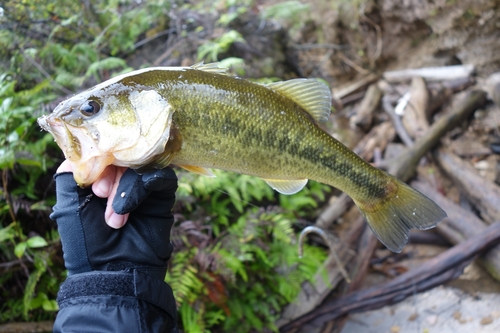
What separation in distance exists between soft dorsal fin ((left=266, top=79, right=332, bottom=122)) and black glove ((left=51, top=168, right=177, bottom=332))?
757 millimetres

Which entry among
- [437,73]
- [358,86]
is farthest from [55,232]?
[437,73]

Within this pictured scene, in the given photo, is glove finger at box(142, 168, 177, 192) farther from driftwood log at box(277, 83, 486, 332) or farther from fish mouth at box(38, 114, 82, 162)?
driftwood log at box(277, 83, 486, 332)

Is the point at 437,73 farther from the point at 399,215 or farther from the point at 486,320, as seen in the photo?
the point at 399,215

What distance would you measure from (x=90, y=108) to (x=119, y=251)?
2.44 feet

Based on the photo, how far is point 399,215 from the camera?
2213 mm

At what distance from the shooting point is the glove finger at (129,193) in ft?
5.91

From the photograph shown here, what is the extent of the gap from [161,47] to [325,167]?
175 inches

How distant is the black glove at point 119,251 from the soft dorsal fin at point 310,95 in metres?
0.76

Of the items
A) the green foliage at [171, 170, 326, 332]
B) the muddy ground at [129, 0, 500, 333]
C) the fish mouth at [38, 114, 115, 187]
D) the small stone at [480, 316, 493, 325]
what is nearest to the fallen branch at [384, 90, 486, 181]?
the muddy ground at [129, 0, 500, 333]

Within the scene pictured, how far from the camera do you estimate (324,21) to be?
8.96 meters

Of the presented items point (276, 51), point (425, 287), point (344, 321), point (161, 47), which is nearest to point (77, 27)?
point (161, 47)

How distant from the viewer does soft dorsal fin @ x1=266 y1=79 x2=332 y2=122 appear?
2029mm

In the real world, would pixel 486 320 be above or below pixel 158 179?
below

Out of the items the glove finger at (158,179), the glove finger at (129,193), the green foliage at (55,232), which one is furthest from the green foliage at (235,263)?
the glove finger at (129,193)
